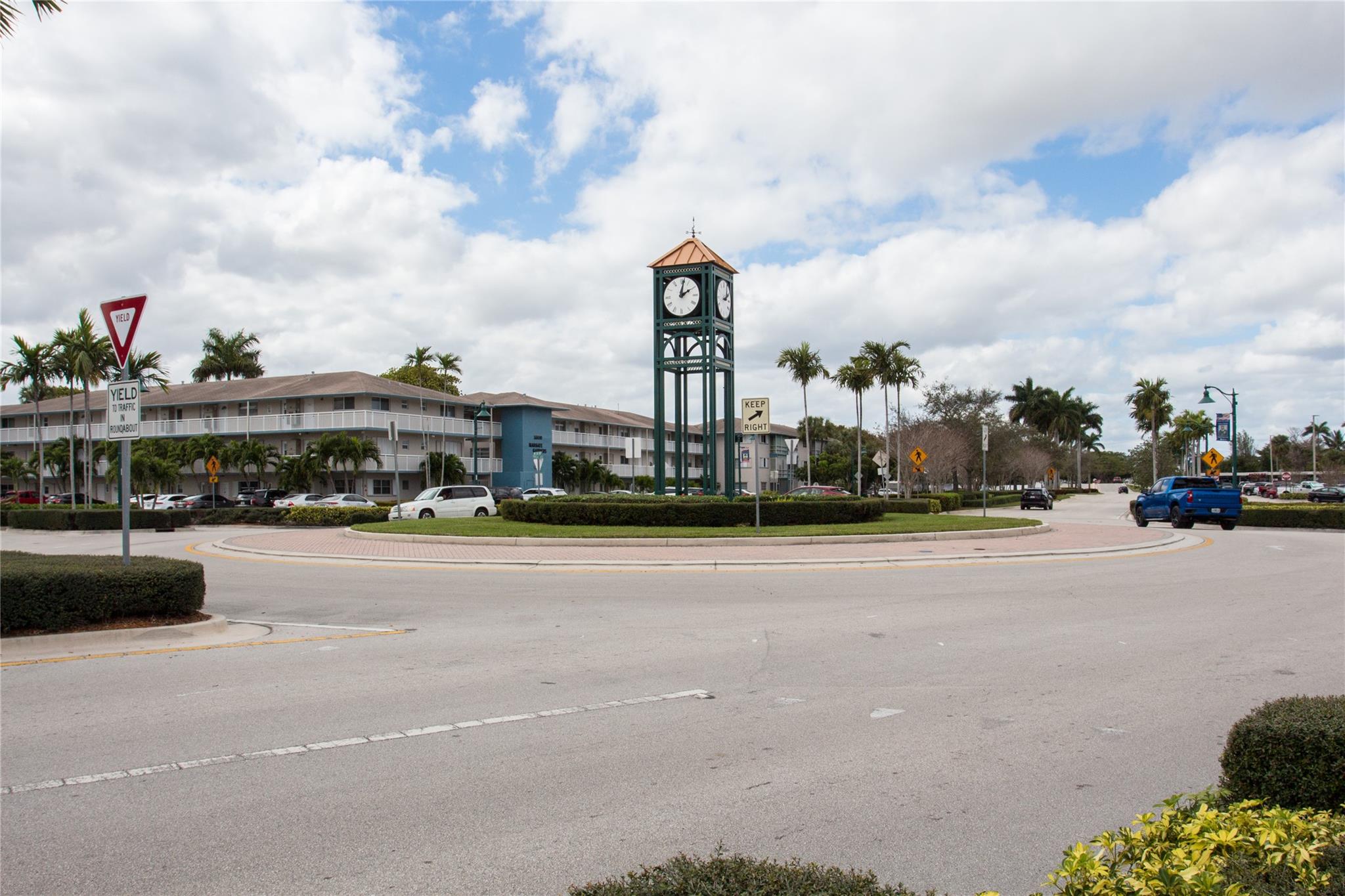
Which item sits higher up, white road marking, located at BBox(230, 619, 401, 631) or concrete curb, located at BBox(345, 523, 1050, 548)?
concrete curb, located at BBox(345, 523, 1050, 548)

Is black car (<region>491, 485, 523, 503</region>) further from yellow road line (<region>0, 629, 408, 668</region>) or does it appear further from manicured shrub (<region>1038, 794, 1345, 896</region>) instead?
manicured shrub (<region>1038, 794, 1345, 896</region>)

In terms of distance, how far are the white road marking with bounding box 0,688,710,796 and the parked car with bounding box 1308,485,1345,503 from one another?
69.8 m

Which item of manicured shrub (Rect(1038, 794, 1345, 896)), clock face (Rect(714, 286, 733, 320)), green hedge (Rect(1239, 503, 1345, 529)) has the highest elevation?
clock face (Rect(714, 286, 733, 320))

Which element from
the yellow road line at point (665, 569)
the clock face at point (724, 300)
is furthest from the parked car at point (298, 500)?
the yellow road line at point (665, 569)

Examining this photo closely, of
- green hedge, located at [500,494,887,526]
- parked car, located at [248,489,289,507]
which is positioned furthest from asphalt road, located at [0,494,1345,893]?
parked car, located at [248,489,289,507]

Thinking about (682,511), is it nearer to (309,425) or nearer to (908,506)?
(908,506)

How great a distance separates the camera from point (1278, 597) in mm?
12914

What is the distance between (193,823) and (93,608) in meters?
6.21

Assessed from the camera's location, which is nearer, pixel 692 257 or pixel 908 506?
pixel 692 257

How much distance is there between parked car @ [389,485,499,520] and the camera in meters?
35.3

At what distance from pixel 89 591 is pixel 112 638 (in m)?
0.58

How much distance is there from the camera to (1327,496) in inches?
2549

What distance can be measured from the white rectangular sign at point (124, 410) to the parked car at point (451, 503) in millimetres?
24273

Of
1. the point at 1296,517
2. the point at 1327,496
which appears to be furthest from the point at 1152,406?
the point at 1296,517
